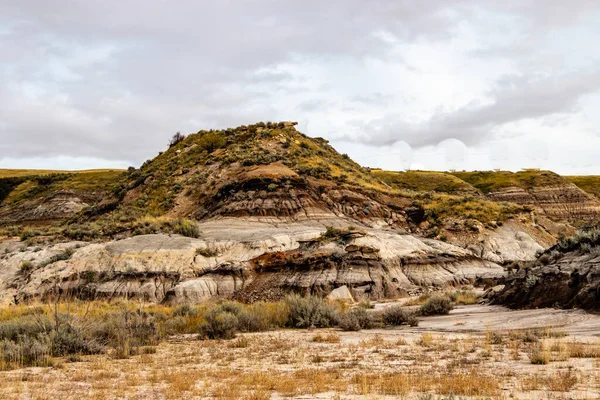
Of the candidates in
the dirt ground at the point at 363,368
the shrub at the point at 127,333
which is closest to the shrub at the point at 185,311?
the shrub at the point at 127,333

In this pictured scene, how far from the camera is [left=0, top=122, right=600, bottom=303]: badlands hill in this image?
96.7 feet

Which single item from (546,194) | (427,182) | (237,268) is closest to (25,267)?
(237,268)

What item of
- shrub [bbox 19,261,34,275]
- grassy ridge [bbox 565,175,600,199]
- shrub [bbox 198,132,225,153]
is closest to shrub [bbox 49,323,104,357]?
shrub [bbox 19,261,34,275]

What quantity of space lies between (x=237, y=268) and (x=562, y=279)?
18.1 metres

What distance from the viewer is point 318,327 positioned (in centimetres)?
2003

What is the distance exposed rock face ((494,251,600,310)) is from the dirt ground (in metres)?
0.81

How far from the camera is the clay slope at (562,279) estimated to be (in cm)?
1641

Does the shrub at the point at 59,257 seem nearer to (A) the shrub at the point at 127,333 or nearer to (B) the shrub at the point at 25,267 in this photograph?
(B) the shrub at the point at 25,267

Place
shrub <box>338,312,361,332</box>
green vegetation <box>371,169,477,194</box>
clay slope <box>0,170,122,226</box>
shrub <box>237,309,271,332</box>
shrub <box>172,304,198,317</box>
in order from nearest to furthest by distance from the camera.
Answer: shrub <box>338,312,361,332</box>
shrub <box>237,309,271,332</box>
shrub <box>172,304,198,317</box>
clay slope <box>0,170,122,226</box>
green vegetation <box>371,169,477,194</box>

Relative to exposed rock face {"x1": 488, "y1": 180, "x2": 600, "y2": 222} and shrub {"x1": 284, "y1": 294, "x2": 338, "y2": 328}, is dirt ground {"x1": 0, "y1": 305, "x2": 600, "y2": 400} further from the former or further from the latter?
exposed rock face {"x1": 488, "y1": 180, "x2": 600, "y2": 222}

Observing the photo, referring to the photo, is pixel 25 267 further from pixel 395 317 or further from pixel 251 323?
pixel 395 317

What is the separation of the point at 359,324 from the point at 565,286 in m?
7.23

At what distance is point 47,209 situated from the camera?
260 feet

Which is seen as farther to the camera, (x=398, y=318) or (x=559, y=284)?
(x=398, y=318)
